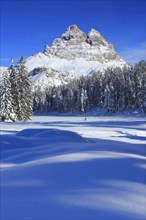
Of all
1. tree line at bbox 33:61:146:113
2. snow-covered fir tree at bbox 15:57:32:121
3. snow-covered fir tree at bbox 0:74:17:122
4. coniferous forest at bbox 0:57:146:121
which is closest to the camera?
snow-covered fir tree at bbox 0:74:17:122

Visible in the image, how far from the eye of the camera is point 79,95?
116 m

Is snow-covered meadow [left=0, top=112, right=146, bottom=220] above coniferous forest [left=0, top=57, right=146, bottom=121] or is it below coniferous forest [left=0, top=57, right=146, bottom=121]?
below

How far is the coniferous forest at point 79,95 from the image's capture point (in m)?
Result: 44.8

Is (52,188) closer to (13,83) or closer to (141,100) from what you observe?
(13,83)

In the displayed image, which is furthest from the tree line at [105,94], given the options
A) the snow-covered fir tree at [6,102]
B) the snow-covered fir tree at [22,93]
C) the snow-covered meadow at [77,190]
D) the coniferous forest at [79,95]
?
the snow-covered meadow at [77,190]

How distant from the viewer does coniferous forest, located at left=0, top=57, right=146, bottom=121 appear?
44750 millimetres

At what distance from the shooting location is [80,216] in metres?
3.43

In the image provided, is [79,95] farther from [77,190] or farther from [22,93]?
[77,190]

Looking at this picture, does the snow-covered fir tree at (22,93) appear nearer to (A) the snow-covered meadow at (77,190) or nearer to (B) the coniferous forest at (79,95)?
(B) the coniferous forest at (79,95)

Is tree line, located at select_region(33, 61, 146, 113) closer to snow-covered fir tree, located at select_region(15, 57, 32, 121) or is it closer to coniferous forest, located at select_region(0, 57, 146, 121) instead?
coniferous forest, located at select_region(0, 57, 146, 121)

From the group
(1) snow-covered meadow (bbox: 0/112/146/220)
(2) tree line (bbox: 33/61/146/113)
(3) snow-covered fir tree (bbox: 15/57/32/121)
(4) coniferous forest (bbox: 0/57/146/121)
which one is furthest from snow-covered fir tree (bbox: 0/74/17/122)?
(2) tree line (bbox: 33/61/146/113)

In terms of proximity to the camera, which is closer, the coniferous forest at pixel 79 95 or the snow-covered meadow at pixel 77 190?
the snow-covered meadow at pixel 77 190

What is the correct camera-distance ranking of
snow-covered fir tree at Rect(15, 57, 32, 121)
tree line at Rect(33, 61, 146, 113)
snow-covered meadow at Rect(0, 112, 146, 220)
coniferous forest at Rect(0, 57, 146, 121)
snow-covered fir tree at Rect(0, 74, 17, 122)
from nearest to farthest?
1. snow-covered meadow at Rect(0, 112, 146, 220)
2. snow-covered fir tree at Rect(0, 74, 17, 122)
3. coniferous forest at Rect(0, 57, 146, 121)
4. snow-covered fir tree at Rect(15, 57, 32, 121)
5. tree line at Rect(33, 61, 146, 113)

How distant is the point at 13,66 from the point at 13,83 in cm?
297
